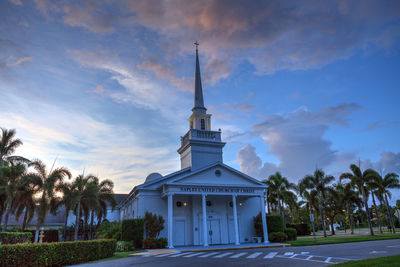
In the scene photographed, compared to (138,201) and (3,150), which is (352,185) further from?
(3,150)

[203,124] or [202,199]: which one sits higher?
[203,124]

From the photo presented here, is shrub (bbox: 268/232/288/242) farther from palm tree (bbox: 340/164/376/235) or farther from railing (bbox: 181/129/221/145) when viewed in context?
palm tree (bbox: 340/164/376/235)

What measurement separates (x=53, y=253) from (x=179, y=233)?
50.3ft

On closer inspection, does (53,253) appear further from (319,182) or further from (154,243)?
(319,182)

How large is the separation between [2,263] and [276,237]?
78.5ft

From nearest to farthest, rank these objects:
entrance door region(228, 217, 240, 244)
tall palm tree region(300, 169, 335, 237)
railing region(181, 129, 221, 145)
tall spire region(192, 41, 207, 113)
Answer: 1. entrance door region(228, 217, 240, 244)
2. railing region(181, 129, 221, 145)
3. tall spire region(192, 41, 207, 113)
4. tall palm tree region(300, 169, 335, 237)

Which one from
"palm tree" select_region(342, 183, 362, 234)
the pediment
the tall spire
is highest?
the tall spire

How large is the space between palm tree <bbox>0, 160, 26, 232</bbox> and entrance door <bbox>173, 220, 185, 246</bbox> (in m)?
14.9

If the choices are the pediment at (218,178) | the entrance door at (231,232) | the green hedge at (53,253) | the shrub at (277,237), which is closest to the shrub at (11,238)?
the green hedge at (53,253)

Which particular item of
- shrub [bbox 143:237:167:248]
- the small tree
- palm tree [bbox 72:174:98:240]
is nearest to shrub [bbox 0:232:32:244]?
shrub [bbox 143:237:167:248]

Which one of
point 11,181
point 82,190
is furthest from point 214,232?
point 11,181

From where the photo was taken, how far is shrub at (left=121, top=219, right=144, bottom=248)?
83.7ft

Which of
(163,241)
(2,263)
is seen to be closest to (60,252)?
(2,263)

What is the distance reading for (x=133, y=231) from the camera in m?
25.8
